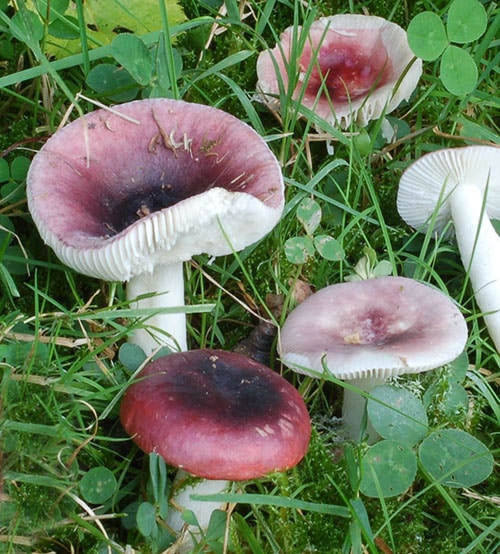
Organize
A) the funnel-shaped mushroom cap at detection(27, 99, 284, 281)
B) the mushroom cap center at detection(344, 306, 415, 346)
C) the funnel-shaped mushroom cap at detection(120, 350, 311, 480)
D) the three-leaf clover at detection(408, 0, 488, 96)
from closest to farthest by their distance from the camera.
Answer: the funnel-shaped mushroom cap at detection(120, 350, 311, 480) < the funnel-shaped mushroom cap at detection(27, 99, 284, 281) < the mushroom cap center at detection(344, 306, 415, 346) < the three-leaf clover at detection(408, 0, 488, 96)

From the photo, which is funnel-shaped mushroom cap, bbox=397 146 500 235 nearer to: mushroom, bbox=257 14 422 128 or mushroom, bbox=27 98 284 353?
mushroom, bbox=257 14 422 128

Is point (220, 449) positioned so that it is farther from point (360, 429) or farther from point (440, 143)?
point (440, 143)

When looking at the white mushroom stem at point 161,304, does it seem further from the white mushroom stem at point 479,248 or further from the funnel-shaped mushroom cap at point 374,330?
the white mushroom stem at point 479,248

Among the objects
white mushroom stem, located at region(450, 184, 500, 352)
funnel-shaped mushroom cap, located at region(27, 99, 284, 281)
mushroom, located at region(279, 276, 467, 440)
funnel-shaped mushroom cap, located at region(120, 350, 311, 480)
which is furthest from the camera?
white mushroom stem, located at region(450, 184, 500, 352)

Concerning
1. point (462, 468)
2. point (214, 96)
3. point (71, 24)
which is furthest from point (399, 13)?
point (462, 468)

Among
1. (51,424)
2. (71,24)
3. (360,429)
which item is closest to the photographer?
(51,424)

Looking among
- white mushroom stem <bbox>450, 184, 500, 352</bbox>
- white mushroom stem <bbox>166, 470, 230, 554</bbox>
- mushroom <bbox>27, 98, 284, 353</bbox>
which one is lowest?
white mushroom stem <bbox>166, 470, 230, 554</bbox>

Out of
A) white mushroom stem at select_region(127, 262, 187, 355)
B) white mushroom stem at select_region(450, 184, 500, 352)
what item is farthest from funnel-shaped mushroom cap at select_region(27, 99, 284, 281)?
white mushroom stem at select_region(450, 184, 500, 352)
